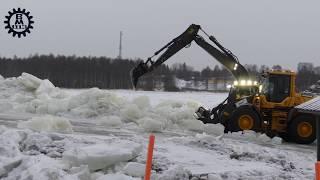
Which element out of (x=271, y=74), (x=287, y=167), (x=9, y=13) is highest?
(x=9, y=13)

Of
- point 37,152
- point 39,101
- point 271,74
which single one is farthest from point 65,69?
point 37,152

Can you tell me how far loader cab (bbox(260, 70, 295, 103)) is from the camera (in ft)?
67.7

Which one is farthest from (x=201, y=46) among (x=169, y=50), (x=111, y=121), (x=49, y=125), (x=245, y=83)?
(x=49, y=125)

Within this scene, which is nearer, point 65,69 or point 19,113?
point 19,113

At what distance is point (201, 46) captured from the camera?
77.5ft

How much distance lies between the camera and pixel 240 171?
1146cm

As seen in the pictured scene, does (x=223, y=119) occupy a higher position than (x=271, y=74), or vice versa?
(x=271, y=74)

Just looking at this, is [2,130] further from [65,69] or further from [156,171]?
[65,69]

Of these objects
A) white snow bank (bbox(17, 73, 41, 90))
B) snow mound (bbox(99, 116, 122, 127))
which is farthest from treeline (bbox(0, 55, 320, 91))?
snow mound (bbox(99, 116, 122, 127))

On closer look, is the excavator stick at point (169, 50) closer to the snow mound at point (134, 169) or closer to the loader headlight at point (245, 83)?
the loader headlight at point (245, 83)

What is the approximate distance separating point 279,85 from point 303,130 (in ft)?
6.19

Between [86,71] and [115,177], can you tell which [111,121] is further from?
[86,71]

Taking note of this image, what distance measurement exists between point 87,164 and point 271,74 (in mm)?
11727

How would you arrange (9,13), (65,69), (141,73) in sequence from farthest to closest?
(65,69), (141,73), (9,13)
